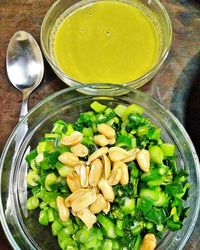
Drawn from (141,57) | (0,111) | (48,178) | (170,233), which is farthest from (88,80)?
(170,233)

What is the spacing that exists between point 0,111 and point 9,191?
295 millimetres

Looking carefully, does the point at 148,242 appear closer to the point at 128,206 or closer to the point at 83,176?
the point at 128,206

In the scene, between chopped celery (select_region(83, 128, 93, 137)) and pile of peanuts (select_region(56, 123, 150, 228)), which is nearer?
pile of peanuts (select_region(56, 123, 150, 228))

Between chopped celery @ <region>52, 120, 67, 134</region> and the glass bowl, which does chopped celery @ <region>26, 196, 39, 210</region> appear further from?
the glass bowl

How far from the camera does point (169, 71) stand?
1.75 metres

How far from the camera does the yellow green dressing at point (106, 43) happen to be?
5.50 feet

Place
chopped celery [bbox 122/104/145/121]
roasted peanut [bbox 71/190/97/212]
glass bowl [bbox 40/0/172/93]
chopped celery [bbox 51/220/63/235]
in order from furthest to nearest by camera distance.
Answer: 1. glass bowl [bbox 40/0/172/93]
2. chopped celery [bbox 122/104/145/121]
3. chopped celery [bbox 51/220/63/235]
4. roasted peanut [bbox 71/190/97/212]

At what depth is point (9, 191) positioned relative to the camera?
60.0 inches

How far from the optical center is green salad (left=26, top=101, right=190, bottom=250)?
1.32 m

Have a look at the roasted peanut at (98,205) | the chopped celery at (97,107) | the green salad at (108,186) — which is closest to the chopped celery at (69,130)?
the green salad at (108,186)

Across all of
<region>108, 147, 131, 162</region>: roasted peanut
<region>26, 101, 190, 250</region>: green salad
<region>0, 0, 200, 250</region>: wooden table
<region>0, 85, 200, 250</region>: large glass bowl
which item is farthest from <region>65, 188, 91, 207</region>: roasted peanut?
<region>0, 0, 200, 250</region>: wooden table

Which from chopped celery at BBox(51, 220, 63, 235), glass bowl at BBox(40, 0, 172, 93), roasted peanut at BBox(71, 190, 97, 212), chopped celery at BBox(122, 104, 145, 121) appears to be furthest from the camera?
glass bowl at BBox(40, 0, 172, 93)

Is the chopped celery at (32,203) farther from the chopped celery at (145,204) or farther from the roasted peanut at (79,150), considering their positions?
the chopped celery at (145,204)

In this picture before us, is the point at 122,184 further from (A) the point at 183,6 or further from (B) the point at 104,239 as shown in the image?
(A) the point at 183,6
